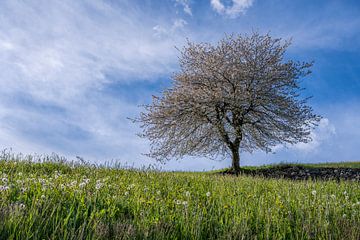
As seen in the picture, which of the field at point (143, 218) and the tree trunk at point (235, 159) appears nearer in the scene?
the field at point (143, 218)

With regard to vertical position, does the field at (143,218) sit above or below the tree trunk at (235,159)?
below

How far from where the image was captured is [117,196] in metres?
6.61

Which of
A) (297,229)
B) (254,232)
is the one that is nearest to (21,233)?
(254,232)

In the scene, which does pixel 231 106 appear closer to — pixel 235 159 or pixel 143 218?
pixel 235 159

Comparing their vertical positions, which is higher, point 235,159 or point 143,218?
point 235,159

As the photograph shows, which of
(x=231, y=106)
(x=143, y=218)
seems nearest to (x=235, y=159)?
(x=231, y=106)

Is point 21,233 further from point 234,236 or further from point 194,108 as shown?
point 194,108

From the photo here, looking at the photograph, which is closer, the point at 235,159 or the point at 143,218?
the point at 143,218

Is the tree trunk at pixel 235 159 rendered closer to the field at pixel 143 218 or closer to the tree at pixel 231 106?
the tree at pixel 231 106

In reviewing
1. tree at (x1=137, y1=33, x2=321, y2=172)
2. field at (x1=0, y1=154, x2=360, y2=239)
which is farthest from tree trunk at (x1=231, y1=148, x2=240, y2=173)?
field at (x1=0, y1=154, x2=360, y2=239)

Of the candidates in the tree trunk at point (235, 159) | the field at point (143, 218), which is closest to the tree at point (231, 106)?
the tree trunk at point (235, 159)

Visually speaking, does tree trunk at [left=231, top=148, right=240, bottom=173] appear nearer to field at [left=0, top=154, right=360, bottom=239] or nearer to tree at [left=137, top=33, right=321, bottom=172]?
tree at [left=137, top=33, right=321, bottom=172]

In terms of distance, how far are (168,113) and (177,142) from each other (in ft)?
6.88

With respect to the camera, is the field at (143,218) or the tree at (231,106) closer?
the field at (143,218)
